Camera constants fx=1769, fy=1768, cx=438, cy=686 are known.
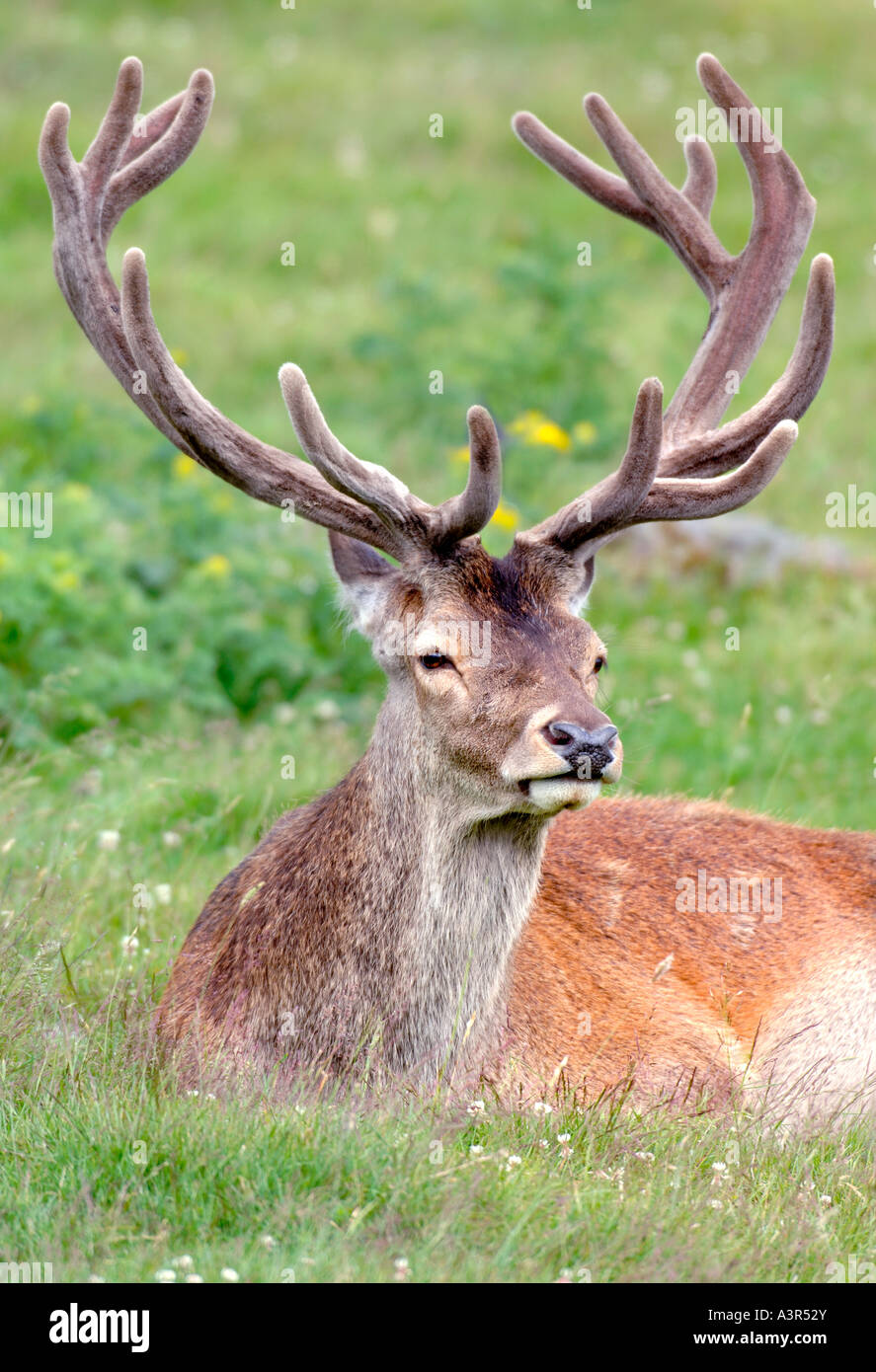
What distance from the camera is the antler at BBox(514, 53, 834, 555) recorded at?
437 centimetres

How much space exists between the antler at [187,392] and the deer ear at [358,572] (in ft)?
0.41

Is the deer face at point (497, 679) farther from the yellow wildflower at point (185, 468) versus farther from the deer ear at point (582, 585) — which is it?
the yellow wildflower at point (185, 468)

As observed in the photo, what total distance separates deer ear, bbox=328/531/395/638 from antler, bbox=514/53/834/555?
42 centimetres

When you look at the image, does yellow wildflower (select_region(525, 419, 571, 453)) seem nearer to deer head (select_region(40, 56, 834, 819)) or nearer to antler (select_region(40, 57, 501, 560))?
deer head (select_region(40, 56, 834, 819))

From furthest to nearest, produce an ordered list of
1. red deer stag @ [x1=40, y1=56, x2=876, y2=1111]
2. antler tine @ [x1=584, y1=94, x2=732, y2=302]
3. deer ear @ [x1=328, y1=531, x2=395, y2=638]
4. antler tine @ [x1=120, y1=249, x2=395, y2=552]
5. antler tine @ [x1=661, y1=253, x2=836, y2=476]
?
antler tine @ [x1=584, y1=94, x2=732, y2=302], antler tine @ [x1=661, y1=253, x2=836, y2=476], deer ear @ [x1=328, y1=531, x2=395, y2=638], antler tine @ [x1=120, y1=249, x2=395, y2=552], red deer stag @ [x1=40, y1=56, x2=876, y2=1111]

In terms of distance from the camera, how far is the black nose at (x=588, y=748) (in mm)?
3787

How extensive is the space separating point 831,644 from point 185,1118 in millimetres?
5397

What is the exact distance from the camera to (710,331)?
531cm

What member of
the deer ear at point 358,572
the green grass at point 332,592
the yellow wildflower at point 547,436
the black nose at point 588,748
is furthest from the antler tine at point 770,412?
the yellow wildflower at point 547,436

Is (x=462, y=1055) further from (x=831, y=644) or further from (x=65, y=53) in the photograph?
(x=65, y=53)

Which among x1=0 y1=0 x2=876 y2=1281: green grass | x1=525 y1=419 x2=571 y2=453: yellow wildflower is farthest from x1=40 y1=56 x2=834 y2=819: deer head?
x1=525 y1=419 x2=571 y2=453: yellow wildflower

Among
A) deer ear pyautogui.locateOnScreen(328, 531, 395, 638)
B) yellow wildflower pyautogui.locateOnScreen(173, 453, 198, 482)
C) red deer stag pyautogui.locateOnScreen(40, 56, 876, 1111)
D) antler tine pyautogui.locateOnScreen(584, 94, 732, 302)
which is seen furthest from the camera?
yellow wildflower pyautogui.locateOnScreen(173, 453, 198, 482)

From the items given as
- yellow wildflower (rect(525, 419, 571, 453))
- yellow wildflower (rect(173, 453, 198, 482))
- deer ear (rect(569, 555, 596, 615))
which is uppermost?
yellow wildflower (rect(525, 419, 571, 453))
